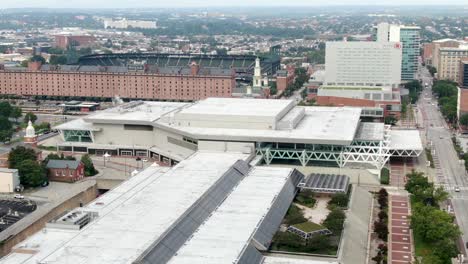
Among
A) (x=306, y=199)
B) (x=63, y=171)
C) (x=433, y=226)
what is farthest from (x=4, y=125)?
(x=433, y=226)

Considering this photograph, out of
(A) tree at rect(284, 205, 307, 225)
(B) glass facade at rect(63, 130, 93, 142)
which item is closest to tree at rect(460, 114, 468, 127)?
(B) glass facade at rect(63, 130, 93, 142)

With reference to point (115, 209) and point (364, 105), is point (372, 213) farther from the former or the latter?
point (364, 105)

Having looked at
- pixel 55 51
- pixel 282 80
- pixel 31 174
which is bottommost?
pixel 31 174

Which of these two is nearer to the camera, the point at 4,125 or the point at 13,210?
the point at 13,210

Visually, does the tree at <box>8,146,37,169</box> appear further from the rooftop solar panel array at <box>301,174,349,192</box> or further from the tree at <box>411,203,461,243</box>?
the tree at <box>411,203,461,243</box>

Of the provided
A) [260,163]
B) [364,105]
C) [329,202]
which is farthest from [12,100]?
[329,202]

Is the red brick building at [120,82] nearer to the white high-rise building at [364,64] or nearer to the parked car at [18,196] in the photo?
the white high-rise building at [364,64]

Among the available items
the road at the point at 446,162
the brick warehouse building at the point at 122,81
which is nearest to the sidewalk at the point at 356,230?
the road at the point at 446,162

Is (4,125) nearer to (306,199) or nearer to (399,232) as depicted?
(306,199)
